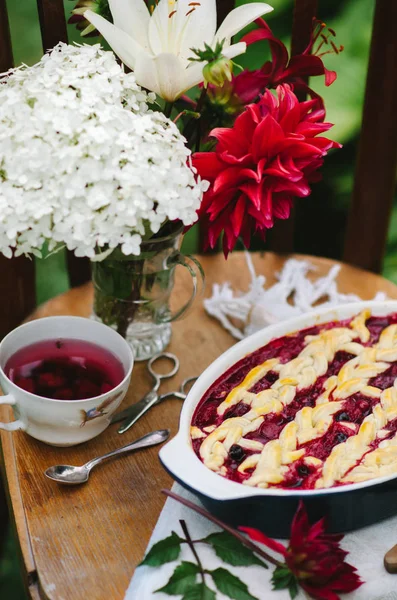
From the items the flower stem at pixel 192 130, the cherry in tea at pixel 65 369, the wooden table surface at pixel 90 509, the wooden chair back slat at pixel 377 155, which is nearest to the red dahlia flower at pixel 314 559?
the wooden table surface at pixel 90 509

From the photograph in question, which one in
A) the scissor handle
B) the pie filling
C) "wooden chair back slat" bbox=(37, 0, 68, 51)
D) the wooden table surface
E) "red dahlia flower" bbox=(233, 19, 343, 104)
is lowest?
the wooden table surface

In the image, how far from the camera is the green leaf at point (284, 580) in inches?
29.9

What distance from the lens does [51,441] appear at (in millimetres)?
925

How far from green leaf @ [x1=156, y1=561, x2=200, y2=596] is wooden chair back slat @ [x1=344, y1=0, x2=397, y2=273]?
877 mm

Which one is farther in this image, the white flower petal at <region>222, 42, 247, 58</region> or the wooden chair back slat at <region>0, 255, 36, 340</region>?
the wooden chair back slat at <region>0, 255, 36, 340</region>

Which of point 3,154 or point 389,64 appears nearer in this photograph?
point 3,154

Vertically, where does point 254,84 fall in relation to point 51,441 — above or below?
above

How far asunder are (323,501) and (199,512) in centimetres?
13

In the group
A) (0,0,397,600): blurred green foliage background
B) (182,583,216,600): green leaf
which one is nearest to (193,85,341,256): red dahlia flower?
(182,583,216,600): green leaf

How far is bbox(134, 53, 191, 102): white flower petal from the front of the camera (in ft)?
2.70

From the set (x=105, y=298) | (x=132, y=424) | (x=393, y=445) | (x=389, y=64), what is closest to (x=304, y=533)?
(x=393, y=445)

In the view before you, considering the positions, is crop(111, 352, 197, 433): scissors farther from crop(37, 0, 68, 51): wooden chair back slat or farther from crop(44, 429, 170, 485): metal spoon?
crop(37, 0, 68, 51): wooden chair back slat

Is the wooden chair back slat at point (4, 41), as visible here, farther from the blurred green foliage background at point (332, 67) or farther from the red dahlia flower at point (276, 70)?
the blurred green foliage background at point (332, 67)

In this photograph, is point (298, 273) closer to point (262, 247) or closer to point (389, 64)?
point (389, 64)
